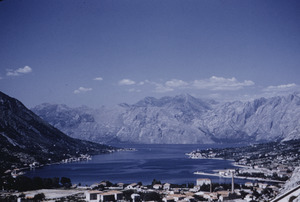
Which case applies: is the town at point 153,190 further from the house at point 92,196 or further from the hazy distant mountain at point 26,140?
the hazy distant mountain at point 26,140

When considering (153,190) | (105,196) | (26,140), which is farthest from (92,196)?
(26,140)

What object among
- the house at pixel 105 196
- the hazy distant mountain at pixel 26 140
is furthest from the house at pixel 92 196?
the hazy distant mountain at pixel 26 140

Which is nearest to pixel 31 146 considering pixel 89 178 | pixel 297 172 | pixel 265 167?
pixel 89 178

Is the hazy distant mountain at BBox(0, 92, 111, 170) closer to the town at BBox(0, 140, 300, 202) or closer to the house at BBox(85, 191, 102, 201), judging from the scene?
the town at BBox(0, 140, 300, 202)

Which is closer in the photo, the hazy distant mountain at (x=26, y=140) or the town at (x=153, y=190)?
the town at (x=153, y=190)

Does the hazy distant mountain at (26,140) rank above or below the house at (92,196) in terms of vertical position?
above

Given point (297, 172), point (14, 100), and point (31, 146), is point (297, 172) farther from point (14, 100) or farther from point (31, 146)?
point (14, 100)

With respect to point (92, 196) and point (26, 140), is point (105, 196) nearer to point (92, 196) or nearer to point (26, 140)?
point (92, 196)

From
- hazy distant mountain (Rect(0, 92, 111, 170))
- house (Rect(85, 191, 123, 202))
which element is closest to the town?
house (Rect(85, 191, 123, 202))

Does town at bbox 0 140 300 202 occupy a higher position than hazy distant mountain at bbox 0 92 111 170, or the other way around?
hazy distant mountain at bbox 0 92 111 170
